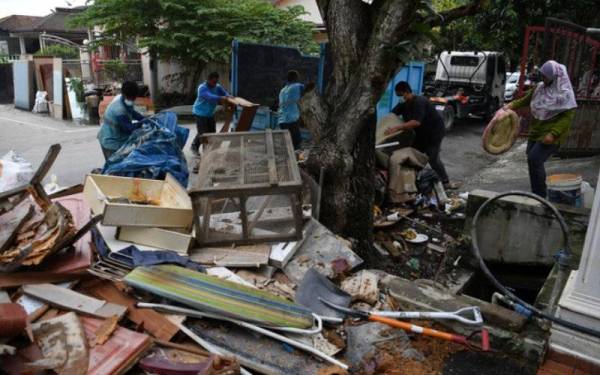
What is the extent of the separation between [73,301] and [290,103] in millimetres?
5745

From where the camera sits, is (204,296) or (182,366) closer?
(182,366)

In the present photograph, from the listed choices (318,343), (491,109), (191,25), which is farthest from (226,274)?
(491,109)

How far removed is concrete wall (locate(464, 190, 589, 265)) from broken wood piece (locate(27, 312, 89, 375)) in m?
3.94

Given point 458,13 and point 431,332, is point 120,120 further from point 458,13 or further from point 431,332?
point 431,332

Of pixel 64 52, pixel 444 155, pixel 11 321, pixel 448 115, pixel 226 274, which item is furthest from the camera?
pixel 64 52

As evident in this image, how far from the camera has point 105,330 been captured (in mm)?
2629

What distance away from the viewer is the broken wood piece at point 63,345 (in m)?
2.36

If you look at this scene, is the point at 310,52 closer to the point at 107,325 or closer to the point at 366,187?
the point at 366,187

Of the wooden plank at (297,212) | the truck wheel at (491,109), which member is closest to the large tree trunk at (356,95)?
the wooden plank at (297,212)

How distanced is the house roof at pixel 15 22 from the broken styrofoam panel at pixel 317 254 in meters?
29.4

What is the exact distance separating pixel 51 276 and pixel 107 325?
726 millimetres

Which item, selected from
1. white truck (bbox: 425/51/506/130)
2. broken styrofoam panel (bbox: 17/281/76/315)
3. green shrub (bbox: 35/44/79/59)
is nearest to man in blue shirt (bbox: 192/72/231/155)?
broken styrofoam panel (bbox: 17/281/76/315)

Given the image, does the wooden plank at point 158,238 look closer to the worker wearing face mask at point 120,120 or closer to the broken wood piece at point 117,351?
the broken wood piece at point 117,351

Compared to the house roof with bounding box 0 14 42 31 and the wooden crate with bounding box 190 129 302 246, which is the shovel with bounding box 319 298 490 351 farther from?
the house roof with bounding box 0 14 42 31
